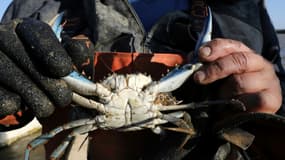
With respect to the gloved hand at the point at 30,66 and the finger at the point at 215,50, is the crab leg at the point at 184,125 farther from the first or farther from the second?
the gloved hand at the point at 30,66

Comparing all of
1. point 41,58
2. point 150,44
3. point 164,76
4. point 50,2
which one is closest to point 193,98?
point 164,76

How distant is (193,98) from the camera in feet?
7.97

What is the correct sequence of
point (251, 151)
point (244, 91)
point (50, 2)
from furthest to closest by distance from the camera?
point (50, 2) → point (251, 151) → point (244, 91)

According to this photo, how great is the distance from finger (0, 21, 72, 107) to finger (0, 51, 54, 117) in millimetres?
23

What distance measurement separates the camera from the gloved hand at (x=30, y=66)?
6.70ft

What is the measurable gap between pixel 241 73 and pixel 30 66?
0.90 meters

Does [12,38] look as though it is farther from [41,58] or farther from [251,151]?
[251,151]

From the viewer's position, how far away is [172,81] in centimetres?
226

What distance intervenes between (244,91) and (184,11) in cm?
79

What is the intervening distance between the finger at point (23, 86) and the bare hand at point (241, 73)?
0.68 meters

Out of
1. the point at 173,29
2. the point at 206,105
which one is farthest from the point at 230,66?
the point at 173,29

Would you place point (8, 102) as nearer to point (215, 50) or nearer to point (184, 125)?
point (184, 125)

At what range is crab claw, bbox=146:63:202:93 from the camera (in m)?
2.24

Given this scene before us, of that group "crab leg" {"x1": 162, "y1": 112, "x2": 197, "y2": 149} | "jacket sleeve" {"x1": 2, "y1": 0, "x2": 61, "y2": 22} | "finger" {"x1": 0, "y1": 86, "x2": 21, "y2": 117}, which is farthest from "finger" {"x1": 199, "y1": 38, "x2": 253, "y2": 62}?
"jacket sleeve" {"x1": 2, "y1": 0, "x2": 61, "y2": 22}
